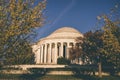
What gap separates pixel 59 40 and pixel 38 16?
102 m

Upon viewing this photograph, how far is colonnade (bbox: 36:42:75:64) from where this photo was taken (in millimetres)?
138738

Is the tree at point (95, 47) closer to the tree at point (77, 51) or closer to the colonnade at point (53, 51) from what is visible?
the tree at point (77, 51)

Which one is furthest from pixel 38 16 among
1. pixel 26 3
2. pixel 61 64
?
pixel 61 64

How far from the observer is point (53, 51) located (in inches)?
5640

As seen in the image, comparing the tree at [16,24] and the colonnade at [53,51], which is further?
the colonnade at [53,51]

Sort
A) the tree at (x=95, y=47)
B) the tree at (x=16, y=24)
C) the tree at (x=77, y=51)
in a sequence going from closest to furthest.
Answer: the tree at (x=16, y=24), the tree at (x=95, y=47), the tree at (x=77, y=51)

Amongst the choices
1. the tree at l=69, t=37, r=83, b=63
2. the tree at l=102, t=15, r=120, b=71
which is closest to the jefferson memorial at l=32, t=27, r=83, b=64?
the tree at l=69, t=37, r=83, b=63

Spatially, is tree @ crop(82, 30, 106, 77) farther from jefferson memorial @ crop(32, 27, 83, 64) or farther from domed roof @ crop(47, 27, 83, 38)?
domed roof @ crop(47, 27, 83, 38)

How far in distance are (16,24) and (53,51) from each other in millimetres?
108696

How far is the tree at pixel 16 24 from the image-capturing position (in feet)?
114

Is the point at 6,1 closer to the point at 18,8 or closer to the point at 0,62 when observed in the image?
the point at 18,8

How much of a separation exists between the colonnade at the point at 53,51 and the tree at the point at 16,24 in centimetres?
9933

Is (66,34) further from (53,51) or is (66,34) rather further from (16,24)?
(16,24)

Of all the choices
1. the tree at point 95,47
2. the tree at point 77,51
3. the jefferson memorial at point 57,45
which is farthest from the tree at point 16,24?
the jefferson memorial at point 57,45
